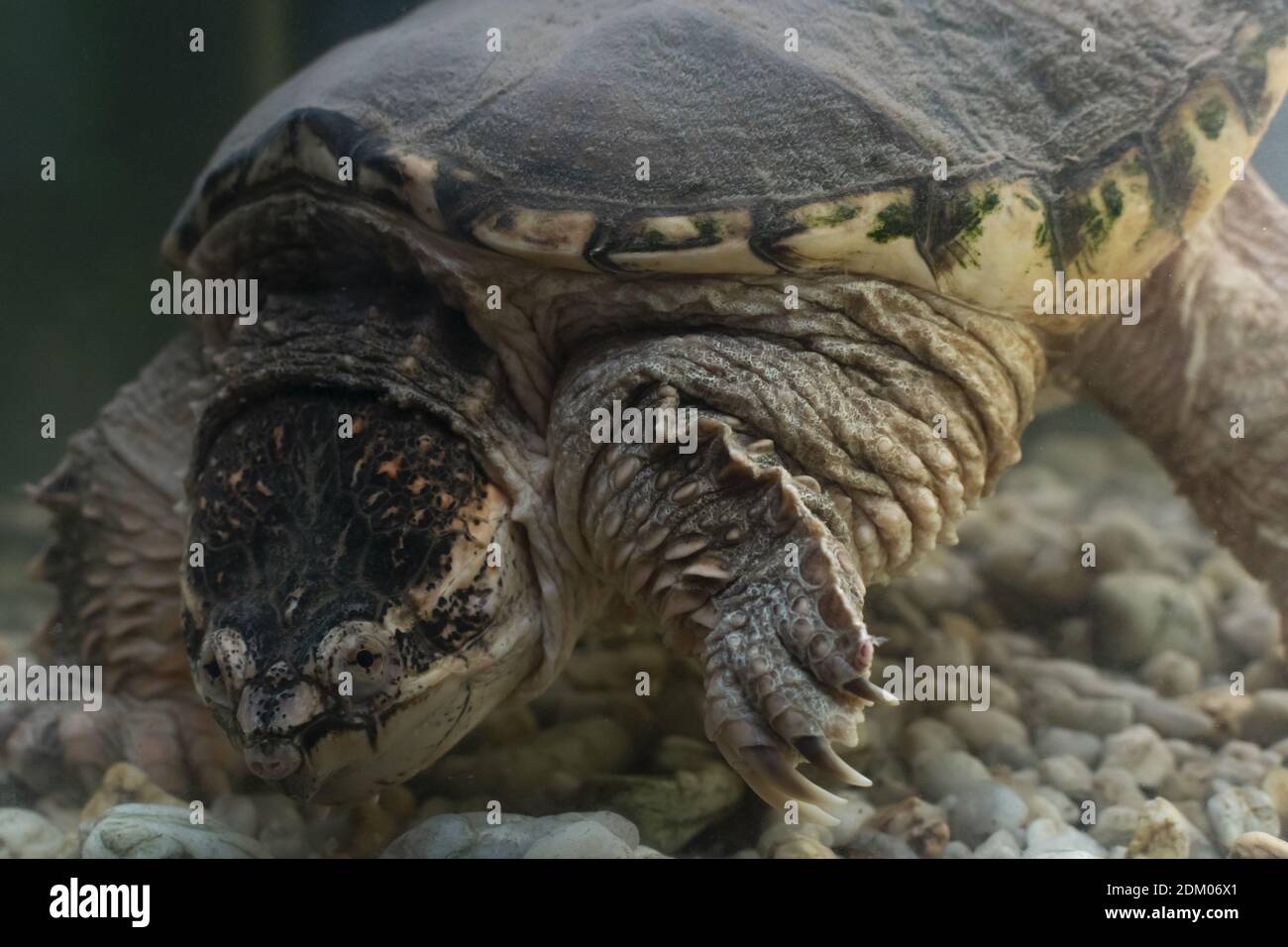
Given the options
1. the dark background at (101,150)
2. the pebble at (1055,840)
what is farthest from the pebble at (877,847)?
the dark background at (101,150)

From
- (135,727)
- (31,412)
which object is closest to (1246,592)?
(135,727)

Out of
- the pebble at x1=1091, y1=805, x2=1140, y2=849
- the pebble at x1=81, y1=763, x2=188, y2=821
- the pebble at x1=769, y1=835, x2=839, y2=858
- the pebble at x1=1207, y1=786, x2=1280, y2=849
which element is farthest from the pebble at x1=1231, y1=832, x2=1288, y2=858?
the pebble at x1=81, y1=763, x2=188, y2=821

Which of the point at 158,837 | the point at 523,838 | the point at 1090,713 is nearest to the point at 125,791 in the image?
the point at 158,837

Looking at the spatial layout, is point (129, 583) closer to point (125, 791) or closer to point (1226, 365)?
point (125, 791)

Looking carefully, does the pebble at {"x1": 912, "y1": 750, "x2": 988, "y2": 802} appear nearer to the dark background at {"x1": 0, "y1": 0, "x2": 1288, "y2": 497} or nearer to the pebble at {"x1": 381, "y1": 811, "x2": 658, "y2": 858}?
the pebble at {"x1": 381, "y1": 811, "x2": 658, "y2": 858}

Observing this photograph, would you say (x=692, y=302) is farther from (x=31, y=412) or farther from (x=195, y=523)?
(x=31, y=412)
